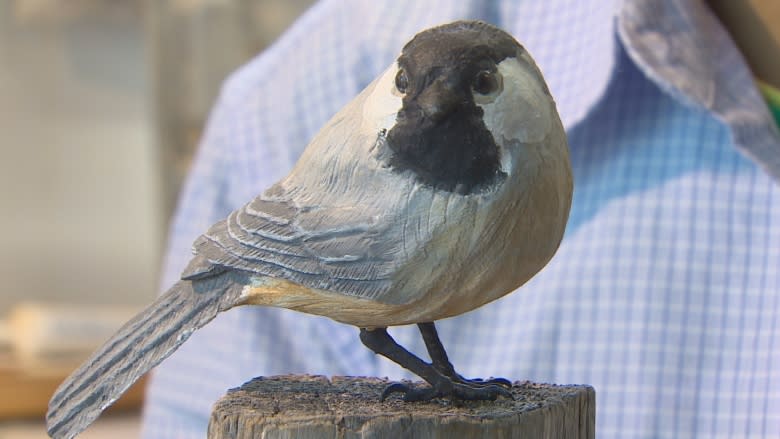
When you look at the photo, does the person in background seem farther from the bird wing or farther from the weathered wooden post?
the bird wing

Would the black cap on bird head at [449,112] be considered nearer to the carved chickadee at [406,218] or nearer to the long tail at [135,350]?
the carved chickadee at [406,218]

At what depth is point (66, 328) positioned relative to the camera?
8.43 ft

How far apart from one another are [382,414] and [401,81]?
238mm

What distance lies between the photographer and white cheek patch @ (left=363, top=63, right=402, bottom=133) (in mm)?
671

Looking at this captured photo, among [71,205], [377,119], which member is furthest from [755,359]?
[71,205]

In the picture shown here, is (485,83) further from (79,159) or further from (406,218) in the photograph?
(79,159)

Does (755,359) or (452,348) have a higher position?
(452,348)

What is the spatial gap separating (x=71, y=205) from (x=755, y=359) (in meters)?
2.49

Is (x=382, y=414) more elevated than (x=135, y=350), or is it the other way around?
Result: (x=135, y=350)

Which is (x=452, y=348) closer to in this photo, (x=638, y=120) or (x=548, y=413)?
(x=638, y=120)

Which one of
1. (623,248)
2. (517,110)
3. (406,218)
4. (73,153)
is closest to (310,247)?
(406,218)

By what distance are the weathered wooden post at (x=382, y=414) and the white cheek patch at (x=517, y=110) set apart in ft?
0.66

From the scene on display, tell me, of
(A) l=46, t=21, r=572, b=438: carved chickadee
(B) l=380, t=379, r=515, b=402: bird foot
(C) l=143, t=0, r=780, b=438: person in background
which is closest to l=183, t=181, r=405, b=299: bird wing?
(A) l=46, t=21, r=572, b=438: carved chickadee

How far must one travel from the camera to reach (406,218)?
0.65m
